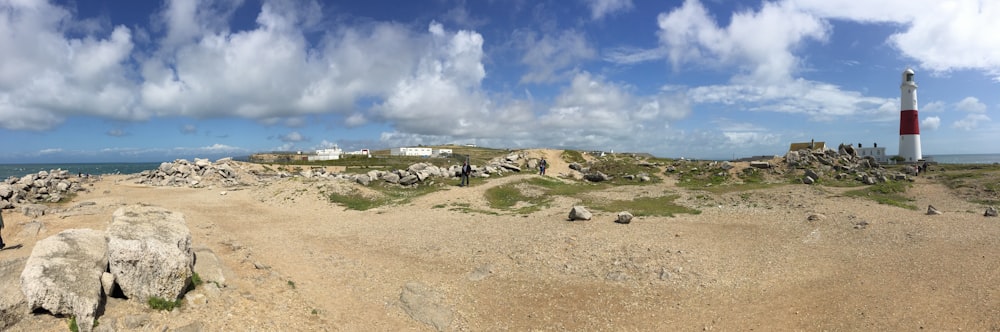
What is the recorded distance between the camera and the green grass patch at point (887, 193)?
2565 centimetres

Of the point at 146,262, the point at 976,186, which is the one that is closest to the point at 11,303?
the point at 146,262

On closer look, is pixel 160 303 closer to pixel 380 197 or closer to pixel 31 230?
pixel 31 230

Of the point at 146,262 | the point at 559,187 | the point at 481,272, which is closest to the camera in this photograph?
the point at 146,262

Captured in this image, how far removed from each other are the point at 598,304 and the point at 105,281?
11631mm

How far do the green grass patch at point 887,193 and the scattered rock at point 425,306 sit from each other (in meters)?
26.1

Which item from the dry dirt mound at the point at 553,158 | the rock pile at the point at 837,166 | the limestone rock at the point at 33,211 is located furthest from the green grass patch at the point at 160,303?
the rock pile at the point at 837,166

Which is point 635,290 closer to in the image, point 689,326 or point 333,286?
point 689,326

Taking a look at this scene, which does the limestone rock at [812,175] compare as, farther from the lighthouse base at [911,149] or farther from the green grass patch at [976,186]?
the lighthouse base at [911,149]

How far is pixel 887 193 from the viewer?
1164 inches

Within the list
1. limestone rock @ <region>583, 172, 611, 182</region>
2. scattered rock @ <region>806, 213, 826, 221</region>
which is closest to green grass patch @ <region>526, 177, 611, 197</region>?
limestone rock @ <region>583, 172, 611, 182</region>

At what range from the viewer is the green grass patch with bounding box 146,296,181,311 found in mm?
9500

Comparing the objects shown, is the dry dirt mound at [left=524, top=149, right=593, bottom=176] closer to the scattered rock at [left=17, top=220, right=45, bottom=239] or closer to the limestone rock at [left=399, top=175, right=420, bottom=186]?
the limestone rock at [left=399, top=175, right=420, bottom=186]

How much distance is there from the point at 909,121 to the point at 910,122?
160 mm

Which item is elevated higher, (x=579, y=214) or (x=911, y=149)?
(x=911, y=149)
